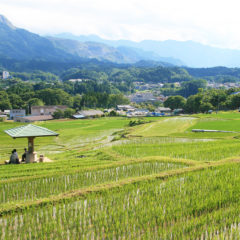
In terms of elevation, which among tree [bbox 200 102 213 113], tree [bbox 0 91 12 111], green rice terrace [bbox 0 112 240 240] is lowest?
green rice terrace [bbox 0 112 240 240]

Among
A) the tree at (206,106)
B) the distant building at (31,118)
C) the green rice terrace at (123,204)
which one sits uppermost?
the tree at (206,106)

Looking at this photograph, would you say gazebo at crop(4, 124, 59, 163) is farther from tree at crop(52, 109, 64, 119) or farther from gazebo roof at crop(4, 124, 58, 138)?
tree at crop(52, 109, 64, 119)

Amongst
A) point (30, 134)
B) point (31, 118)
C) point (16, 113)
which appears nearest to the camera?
point (30, 134)

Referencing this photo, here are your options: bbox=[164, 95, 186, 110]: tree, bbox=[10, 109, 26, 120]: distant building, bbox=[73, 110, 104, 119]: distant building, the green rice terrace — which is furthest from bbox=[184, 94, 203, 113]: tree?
the green rice terrace

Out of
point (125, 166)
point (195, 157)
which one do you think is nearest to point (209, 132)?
point (195, 157)

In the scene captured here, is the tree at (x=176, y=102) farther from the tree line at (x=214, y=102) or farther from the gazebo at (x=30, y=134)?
the gazebo at (x=30, y=134)

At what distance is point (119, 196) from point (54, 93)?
119 metres

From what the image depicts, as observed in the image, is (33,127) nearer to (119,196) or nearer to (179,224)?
(119,196)

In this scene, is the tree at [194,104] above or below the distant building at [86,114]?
above

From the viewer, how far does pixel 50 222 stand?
7961mm

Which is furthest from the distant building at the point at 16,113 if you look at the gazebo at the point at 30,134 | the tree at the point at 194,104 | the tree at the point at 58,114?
the gazebo at the point at 30,134

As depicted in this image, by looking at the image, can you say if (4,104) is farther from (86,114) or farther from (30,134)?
(30,134)

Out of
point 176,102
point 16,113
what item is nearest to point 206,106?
point 176,102

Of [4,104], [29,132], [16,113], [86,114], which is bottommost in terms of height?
[86,114]
